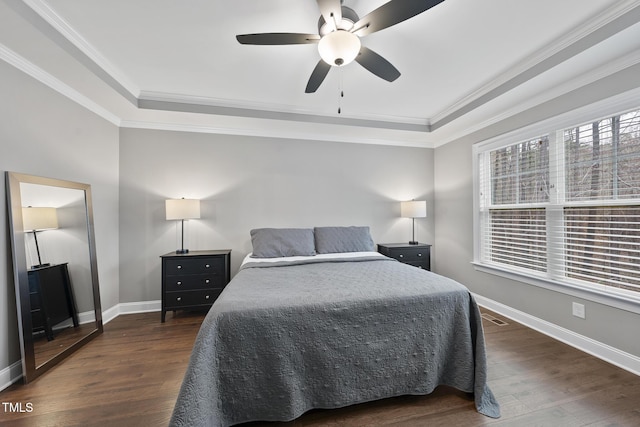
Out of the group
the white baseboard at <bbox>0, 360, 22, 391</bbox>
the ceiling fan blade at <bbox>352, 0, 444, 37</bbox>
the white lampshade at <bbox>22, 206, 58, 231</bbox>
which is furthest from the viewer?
the white lampshade at <bbox>22, 206, 58, 231</bbox>

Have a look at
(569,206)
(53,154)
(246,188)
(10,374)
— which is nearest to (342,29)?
(246,188)

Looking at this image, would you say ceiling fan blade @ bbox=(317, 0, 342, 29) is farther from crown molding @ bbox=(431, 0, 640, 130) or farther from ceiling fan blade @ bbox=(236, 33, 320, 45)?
crown molding @ bbox=(431, 0, 640, 130)

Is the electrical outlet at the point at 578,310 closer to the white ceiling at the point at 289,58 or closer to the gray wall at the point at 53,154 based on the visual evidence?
→ the white ceiling at the point at 289,58

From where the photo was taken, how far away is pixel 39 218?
2090 mm

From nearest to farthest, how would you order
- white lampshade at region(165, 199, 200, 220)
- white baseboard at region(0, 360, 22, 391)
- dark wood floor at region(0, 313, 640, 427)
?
dark wood floor at region(0, 313, 640, 427) → white baseboard at region(0, 360, 22, 391) → white lampshade at region(165, 199, 200, 220)

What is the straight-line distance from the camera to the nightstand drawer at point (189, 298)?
289 cm

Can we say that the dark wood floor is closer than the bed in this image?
No

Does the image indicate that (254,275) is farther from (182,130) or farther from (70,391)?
(182,130)

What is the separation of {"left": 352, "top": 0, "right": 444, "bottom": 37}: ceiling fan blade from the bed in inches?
66.6

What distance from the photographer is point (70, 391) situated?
5.74 ft

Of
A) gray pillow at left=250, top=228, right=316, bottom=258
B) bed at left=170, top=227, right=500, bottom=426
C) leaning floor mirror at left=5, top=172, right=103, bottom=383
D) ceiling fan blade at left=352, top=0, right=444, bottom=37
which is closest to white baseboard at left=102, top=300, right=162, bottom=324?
leaning floor mirror at left=5, top=172, right=103, bottom=383

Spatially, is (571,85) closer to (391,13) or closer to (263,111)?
(391,13)

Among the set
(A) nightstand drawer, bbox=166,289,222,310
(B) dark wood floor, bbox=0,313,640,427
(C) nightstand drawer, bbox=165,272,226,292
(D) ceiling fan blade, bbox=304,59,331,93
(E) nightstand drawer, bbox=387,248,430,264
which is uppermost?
Answer: (D) ceiling fan blade, bbox=304,59,331,93

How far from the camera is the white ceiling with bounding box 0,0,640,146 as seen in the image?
1.71 metres
